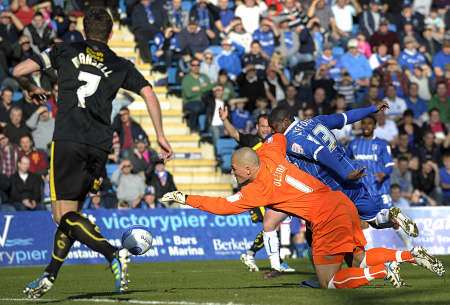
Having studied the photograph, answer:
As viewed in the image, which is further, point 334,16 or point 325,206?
point 334,16

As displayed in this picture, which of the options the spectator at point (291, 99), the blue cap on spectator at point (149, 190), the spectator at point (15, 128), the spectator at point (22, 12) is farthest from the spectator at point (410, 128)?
the spectator at point (15, 128)

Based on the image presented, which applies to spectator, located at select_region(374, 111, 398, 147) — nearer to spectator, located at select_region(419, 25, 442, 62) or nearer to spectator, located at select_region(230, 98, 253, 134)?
spectator, located at select_region(230, 98, 253, 134)

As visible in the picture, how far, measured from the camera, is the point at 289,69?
29.1 metres

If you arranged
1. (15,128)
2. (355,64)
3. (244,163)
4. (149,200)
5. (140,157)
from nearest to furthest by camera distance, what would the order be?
(244,163)
(15,128)
(149,200)
(140,157)
(355,64)

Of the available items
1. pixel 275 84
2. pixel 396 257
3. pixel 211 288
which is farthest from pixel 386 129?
pixel 396 257

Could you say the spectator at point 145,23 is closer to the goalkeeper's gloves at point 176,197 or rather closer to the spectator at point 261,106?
the spectator at point 261,106

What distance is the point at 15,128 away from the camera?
2369 centimetres

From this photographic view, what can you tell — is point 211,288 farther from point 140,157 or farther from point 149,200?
point 140,157

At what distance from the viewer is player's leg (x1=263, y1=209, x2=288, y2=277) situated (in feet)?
53.6

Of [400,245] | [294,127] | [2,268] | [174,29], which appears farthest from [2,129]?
[294,127]

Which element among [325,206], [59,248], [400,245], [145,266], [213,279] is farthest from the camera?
[400,245]

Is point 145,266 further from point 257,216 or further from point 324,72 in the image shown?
point 324,72

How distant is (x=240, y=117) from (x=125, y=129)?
264 centimetres

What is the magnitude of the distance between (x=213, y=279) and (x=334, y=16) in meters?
16.7
